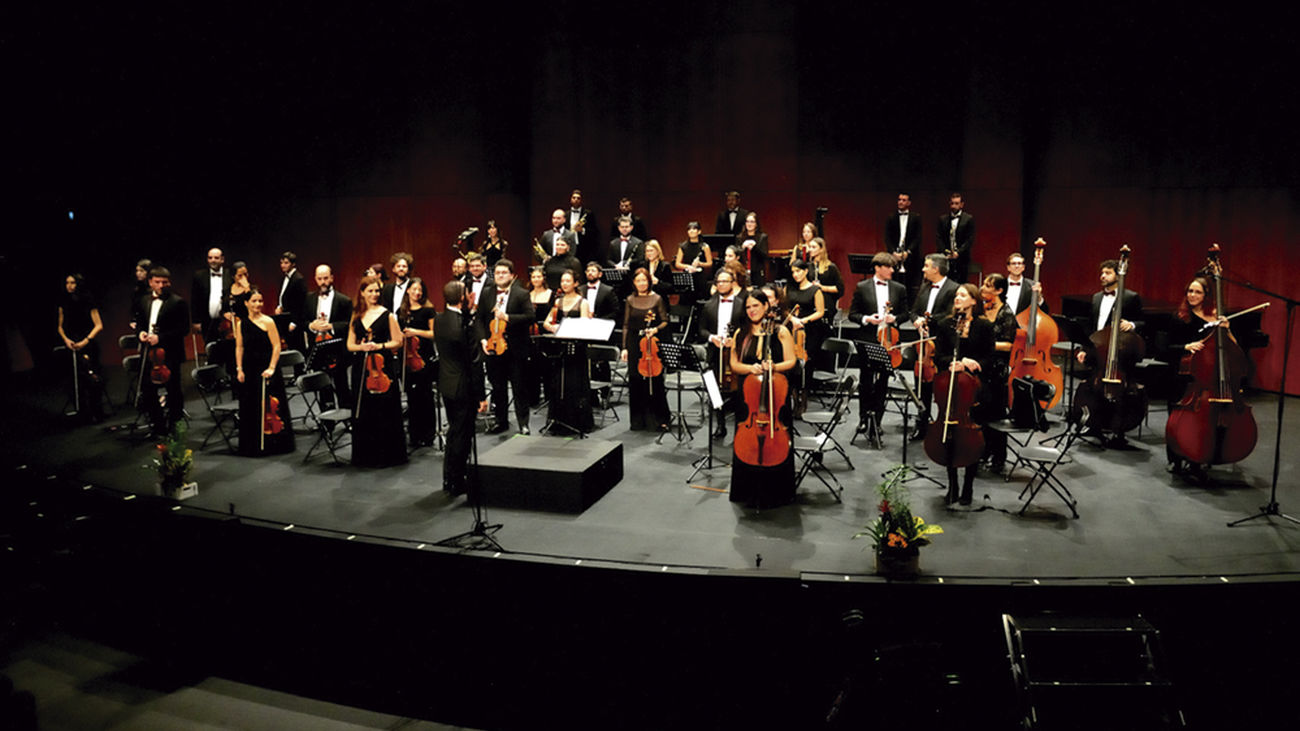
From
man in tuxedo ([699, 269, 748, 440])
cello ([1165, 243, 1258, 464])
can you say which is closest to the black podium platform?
man in tuxedo ([699, 269, 748, 440])

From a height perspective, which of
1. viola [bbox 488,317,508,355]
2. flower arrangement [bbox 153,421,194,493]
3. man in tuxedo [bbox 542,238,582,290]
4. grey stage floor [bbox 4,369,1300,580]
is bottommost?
grey stage floor [bbox 4,369,1300,580]

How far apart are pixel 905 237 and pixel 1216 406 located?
649 cm

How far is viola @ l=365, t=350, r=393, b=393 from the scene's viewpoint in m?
8.55

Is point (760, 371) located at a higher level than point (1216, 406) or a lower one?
higher

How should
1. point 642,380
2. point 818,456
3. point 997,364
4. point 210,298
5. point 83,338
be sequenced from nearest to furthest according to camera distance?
point 997,364
point 818,456
point 642,380
point 83,338
point 210,298

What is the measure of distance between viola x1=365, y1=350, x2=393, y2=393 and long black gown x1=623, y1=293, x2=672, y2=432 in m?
2.65

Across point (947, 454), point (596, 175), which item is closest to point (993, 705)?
point (947, 454)

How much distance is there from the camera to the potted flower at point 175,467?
7965 mm

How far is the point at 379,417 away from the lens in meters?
8.88

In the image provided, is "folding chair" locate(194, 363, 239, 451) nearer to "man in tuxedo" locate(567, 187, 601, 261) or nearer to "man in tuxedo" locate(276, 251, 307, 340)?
"man in tuxedo" locate(276, 251, 307, 340)

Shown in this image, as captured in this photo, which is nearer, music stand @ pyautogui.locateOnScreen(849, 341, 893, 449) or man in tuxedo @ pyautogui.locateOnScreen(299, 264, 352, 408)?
music stand @ pyautogui.locateOnScreen(849, 341, 893, 449)

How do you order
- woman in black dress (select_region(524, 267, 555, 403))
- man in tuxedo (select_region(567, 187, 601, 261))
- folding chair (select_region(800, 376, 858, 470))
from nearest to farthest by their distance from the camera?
folding chair (select_region(800, 376, 858, 470)) < woman in black dress (select_region(524, 267, 555, 403)) < man in tuxedo (select_region(567, 187, 601, 261))

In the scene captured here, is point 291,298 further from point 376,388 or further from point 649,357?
point 649,357

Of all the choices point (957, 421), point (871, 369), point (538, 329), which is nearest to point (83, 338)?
point (538, 329)
